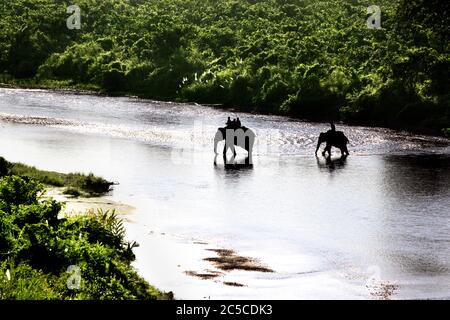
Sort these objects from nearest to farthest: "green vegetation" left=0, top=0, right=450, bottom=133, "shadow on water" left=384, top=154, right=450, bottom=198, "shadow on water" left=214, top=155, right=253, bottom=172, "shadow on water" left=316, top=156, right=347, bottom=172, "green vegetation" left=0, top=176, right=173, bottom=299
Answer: "green vegetation" left=0, top=176, right=173, bottom=299, "shadow on water" left=384, top=154, right=450, bottom=198, "shadow on water" left=214, top=155, right=253, bottom=172, "shadow on water" left=316, top=156, right=347, bottom=172, "green vegetation" left=0, top=0, right=450, bottom=133

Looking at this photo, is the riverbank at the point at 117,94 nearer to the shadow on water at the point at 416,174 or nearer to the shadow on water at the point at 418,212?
the shadow on water at the point at 416,174

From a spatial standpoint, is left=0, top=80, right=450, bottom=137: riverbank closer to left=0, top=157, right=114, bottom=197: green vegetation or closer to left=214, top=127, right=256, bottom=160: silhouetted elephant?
left=214, top=127, right=256, bottom=160: silhouetted elephant

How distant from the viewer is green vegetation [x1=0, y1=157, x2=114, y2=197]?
32.5 meters

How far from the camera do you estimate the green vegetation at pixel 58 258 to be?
16.4 meters

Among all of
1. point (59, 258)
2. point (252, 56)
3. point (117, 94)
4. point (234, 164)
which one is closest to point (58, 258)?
point (59, 258)

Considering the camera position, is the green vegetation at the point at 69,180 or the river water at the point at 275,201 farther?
the green vegetation at the point at 69,180

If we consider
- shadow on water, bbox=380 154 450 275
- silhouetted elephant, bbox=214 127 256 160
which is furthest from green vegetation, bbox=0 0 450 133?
silhouetted elephant, bbox=214 127 256 160

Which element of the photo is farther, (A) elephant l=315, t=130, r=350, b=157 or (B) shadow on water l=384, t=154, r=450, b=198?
(A) elephant l=315, t=130, r=350, b=157

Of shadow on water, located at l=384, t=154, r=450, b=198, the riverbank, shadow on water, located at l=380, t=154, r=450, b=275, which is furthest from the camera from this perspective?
the riverbank

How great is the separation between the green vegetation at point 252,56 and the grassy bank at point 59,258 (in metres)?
22.5

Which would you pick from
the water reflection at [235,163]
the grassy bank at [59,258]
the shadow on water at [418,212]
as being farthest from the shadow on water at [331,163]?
the grassy bank at [59,258]

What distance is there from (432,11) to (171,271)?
2200 centimetres
